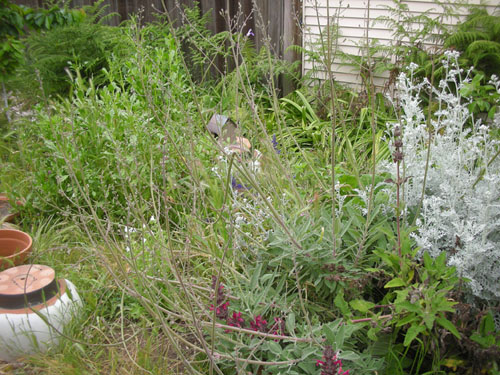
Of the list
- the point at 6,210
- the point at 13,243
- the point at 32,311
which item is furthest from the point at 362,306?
the point at 6,210

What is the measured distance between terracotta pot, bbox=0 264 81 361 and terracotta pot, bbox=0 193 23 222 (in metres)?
1.16

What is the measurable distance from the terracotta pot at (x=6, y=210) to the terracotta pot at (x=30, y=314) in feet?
3.81

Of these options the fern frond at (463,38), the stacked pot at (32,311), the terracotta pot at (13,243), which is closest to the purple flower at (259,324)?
the stacked pot at (32,311)

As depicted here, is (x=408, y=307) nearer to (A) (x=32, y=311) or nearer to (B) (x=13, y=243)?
(A) (x=32, y=311)

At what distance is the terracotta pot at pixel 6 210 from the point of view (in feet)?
11.6

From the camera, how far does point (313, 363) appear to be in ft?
5.82

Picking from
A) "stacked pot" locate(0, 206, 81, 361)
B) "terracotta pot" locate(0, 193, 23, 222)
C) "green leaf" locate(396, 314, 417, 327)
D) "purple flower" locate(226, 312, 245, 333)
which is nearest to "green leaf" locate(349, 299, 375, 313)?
"green leaf" locate(396, 314, 417, 327)

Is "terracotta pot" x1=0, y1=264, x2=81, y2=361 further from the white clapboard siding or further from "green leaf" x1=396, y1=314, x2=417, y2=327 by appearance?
the white clapboard siding

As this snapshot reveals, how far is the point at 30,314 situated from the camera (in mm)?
2352

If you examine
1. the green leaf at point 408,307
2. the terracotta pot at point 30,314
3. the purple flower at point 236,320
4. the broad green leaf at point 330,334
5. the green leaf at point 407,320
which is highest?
the green leaf at point 408,307

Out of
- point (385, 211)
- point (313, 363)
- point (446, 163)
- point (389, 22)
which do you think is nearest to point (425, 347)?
point (313, 363)

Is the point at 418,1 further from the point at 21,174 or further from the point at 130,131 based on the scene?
the point at 21,174

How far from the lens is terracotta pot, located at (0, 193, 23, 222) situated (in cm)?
353

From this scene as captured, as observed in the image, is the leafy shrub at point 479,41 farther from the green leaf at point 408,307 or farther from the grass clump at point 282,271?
the green leaf at point 408,307
